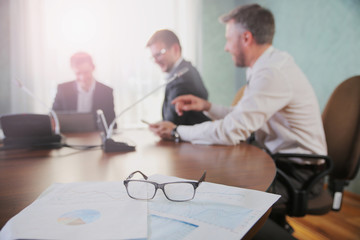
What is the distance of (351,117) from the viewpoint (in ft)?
3.65

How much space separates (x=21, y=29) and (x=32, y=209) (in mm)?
2948

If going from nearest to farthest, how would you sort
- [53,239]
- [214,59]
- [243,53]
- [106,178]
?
[53,239] → [106,178] → [243,53] → [214,59]

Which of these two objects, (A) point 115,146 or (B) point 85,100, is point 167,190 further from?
(B) point 85,100

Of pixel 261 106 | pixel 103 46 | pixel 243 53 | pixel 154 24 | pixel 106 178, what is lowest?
pixel 106 178

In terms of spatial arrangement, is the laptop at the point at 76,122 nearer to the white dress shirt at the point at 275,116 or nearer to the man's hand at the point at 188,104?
the man's hand at the point at 188,104

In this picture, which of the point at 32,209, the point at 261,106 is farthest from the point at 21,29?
the point at 32,209

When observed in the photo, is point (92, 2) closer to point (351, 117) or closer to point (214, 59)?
point (214, 59)

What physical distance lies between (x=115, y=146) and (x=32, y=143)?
36 centimetres

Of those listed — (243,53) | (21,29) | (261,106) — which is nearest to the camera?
(261,106)

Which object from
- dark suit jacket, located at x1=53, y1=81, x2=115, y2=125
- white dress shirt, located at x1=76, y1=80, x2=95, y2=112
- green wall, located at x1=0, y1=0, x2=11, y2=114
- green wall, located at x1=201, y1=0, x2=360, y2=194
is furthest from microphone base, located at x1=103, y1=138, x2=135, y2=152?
green wall, located at x1=0, y1=0, x2=11, y2=114

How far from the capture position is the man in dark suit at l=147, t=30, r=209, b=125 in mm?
1791

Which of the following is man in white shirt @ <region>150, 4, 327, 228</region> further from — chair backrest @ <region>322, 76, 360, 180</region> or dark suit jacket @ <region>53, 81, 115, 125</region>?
dark suit jacket @ <region>53, 81, 115, 125</region>

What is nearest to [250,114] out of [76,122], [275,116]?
[275,116]

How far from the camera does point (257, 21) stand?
1308 mm
